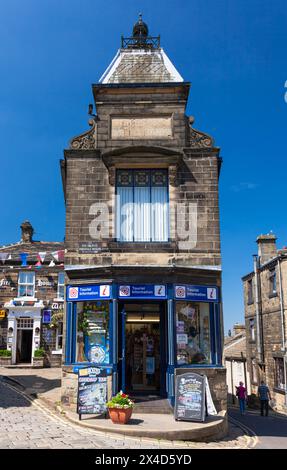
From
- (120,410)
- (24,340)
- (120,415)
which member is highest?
(24,340)

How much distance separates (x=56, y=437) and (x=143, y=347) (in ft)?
19.0

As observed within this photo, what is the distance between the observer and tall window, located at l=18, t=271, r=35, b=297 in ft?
91.0

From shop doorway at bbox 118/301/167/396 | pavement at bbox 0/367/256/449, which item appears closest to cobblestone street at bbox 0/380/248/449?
pavement at bbox 0/367/256/449

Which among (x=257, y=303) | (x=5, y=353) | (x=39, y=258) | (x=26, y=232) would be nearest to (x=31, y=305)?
(x=39, y=258)

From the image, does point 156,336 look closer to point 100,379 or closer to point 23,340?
point 100,379

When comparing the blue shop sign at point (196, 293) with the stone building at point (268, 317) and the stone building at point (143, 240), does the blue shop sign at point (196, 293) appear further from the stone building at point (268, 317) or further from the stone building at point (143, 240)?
the stone building at point (268, 317)

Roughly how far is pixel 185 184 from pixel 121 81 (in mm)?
4527

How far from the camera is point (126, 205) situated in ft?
46.8

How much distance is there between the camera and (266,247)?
88.9 ft

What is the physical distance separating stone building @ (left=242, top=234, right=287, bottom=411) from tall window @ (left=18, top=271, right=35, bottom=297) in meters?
14.3

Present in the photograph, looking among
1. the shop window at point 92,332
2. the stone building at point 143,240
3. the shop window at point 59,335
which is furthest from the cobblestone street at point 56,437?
the shop window at point 59,335

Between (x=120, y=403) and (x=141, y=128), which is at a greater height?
(x=141, y=128)

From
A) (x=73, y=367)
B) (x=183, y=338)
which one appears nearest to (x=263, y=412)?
(x=183, y=338)

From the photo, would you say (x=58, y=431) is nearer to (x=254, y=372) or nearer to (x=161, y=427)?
(x=161, y=427)
